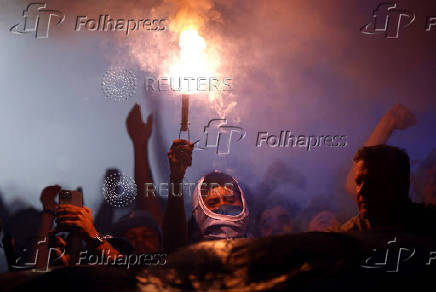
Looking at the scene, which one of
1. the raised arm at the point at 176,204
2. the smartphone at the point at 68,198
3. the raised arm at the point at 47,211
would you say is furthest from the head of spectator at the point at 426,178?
the raised arm at the point at 47,211

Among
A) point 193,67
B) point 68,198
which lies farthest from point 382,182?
point 193,67

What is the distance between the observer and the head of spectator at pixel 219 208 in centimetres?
404

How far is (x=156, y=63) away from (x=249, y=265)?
3.79m

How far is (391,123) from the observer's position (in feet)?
18.4

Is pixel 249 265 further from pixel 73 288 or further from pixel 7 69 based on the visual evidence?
pixel 7 69

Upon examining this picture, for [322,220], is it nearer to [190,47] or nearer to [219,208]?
[219,208]

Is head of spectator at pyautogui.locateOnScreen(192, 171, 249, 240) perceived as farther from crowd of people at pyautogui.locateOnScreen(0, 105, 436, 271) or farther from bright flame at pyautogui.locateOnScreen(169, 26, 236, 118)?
bright flame at pyautogui.locateOnScreen(169, 26, 236, 118)

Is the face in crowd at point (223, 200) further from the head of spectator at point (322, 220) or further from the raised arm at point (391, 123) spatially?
the raised arm at point (391, 123)

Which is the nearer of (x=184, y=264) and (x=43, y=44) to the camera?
(x=184, y=264)

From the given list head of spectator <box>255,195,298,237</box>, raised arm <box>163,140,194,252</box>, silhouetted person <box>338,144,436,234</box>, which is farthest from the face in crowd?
silhouetted person <box>338,144,436,234</box>

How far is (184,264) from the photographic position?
6.97ft

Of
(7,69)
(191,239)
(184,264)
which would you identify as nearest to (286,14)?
(191,239)

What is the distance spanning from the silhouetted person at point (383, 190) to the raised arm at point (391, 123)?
2.58 meters

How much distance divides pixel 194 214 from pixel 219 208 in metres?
A: 0.31
